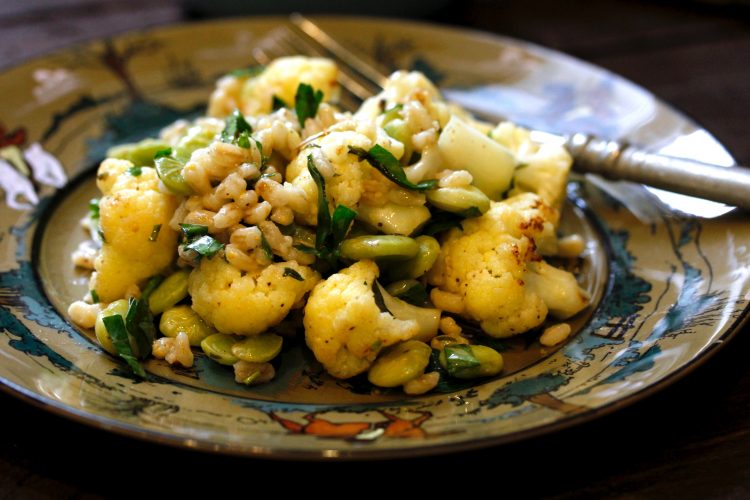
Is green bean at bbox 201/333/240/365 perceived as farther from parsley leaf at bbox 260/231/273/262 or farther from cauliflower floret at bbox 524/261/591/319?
cauliflower floret at bbox 524/261/591/319

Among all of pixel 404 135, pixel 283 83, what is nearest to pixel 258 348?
pixel 404 135

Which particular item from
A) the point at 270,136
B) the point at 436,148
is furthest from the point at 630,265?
the point at 270,136

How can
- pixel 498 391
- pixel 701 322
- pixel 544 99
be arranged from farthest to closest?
1. pixel 544 99
2. pixel 701 322
3. pixel 498 391

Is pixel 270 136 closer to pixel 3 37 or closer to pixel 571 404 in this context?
pixel 571 404

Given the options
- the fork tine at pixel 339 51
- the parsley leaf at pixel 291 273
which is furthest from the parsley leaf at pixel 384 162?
the fork tine at pixel 339 51

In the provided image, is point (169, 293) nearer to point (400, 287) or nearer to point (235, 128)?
point (235, 128)

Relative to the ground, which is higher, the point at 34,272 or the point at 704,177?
the point at 704,177

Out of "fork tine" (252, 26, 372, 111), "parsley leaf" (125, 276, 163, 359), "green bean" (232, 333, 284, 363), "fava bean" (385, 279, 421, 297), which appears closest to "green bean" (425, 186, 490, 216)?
"fava bean" (385, 279, 421, 297)
